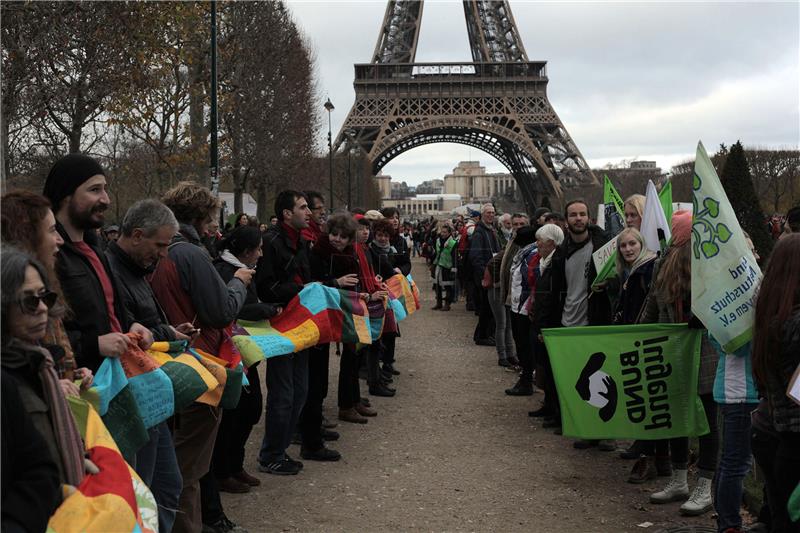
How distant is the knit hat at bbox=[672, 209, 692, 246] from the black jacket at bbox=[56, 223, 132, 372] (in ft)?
11.6

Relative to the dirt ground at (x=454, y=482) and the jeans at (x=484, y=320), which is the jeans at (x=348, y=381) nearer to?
the dirt ground at (x=454, y=482)

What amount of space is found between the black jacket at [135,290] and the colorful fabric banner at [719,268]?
9.02ft

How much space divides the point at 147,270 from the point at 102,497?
188cm

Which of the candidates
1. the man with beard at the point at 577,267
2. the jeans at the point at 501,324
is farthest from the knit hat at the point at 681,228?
the jeans at the point at 501,324

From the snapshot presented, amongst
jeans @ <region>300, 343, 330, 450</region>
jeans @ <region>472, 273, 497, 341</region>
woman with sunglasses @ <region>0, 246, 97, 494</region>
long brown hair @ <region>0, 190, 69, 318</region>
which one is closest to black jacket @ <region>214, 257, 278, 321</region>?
jeans @ <region>300, 343, 330, 450</region>

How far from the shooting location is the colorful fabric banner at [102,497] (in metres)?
2.50

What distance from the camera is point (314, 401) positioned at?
281 inches

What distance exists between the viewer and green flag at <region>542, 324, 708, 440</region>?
19.3 ft

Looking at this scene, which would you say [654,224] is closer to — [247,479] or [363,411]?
[363,411]

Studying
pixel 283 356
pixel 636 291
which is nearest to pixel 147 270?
pixel 283 356

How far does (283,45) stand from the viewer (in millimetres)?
27859

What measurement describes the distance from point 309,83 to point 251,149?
6.25 metres

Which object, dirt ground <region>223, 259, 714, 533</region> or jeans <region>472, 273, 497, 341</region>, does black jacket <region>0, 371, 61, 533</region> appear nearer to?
dirt ground <region>223, 259, 714, 533</region>

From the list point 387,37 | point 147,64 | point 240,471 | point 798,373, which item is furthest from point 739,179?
point 387,37
